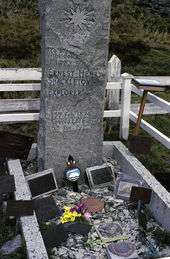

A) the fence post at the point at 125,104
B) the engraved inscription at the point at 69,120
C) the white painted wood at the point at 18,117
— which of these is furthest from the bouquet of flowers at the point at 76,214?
the fence post at the point at 125,104

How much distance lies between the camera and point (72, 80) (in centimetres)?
636

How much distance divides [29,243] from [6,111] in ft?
17.8

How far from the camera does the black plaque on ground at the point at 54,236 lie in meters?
4.90

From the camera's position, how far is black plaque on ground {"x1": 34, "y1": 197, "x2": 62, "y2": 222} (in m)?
5.46

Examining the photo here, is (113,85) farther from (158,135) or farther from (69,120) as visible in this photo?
(69,120)

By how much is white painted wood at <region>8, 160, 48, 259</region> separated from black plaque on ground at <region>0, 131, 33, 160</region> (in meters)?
0.56

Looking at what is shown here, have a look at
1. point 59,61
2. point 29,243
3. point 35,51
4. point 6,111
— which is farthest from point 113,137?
point 35,51

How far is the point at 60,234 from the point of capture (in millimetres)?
4992

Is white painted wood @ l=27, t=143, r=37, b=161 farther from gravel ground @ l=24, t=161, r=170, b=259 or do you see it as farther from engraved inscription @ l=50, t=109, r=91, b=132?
gravel ground @ l=24, t=161, r=170, b=259

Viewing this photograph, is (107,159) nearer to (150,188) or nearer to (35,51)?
(150,188)

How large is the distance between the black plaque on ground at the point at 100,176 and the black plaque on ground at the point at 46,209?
1.03 meters

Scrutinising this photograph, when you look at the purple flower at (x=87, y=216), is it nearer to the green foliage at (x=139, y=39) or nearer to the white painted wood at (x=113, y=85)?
the white painted wood at (x=113, y=85)

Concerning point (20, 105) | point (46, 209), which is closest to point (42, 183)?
point (46, 209)

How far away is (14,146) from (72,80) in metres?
1.38
